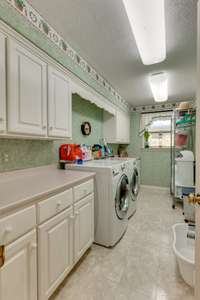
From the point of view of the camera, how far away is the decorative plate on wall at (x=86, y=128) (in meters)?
2.69

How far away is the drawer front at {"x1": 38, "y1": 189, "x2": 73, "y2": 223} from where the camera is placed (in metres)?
1.07

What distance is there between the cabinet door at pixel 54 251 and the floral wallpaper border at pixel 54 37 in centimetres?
173

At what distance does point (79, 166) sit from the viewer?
6.42 ft

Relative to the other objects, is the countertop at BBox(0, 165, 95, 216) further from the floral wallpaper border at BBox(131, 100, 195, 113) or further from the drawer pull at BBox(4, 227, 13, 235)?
the floral wallpaper border at BBox(131, 100, 195, 113)

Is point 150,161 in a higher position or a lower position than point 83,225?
higher

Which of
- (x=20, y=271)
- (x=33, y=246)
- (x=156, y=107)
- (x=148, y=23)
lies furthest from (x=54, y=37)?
(x=156, y=107)

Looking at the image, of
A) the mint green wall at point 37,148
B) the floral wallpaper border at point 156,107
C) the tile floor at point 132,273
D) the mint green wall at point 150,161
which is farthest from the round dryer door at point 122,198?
the floral wallpaper border at point 156,107

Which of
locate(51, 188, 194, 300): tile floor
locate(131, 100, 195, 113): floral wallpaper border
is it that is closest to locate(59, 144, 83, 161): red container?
locate(51, 188, 194, 300): tile floor

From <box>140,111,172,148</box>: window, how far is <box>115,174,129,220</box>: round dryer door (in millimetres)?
2660

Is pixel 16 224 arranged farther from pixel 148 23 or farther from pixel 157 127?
pixel 157 127

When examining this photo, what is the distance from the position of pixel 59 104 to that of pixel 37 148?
0.53 meters

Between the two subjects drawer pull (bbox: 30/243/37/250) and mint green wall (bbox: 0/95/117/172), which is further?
mint green wall (bbox: 0/95/117/172)

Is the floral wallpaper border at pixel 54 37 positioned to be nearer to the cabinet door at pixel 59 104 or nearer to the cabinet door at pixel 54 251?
the cabinet door at pixel 59 104

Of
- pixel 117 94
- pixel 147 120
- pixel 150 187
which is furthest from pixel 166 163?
pixel 117 94
